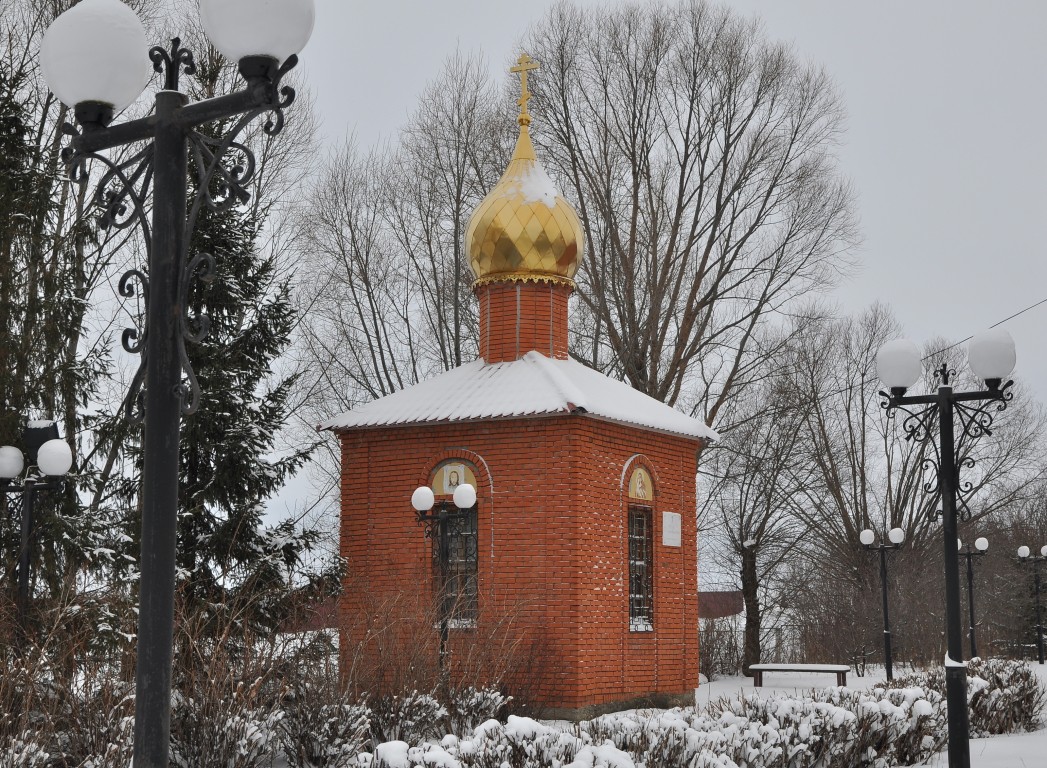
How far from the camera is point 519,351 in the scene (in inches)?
648

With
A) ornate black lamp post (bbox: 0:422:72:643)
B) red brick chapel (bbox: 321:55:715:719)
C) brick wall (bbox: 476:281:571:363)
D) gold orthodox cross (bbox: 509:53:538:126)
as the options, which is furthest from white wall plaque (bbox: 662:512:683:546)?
ornate black lamp post (bbox: 0:422:72:643)

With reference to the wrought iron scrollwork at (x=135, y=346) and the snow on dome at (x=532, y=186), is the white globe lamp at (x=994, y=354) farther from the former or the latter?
the snow on dome at (x=532, y=186)

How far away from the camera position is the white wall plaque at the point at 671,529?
53.3 ft

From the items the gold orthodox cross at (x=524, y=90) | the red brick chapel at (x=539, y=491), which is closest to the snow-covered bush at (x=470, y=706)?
the red brick chapel at (x=539, y=491)

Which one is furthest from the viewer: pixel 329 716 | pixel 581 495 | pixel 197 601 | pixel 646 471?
pixel 646 471

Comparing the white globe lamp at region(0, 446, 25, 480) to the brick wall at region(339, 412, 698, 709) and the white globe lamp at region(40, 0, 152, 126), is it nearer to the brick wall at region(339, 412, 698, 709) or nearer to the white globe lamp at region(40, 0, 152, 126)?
the brick wall at region(339, 412, 698, 709)

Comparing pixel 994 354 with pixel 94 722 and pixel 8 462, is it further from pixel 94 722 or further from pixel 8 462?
pixel 8 462

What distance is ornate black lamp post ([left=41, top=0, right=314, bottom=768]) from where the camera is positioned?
4.18 m

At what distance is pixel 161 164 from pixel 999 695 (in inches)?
431

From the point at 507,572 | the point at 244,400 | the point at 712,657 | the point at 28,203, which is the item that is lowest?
the point at 712,657

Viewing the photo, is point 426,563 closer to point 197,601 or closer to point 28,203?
point 197,601

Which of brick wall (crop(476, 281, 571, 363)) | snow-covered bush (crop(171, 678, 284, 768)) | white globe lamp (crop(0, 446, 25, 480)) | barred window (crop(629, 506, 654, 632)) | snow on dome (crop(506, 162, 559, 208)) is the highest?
snow on dome (crop(506, 162, 559, 208))

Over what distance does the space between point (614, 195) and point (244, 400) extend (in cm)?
1272

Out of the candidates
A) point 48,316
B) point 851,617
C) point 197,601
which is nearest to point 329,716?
point 197,601
